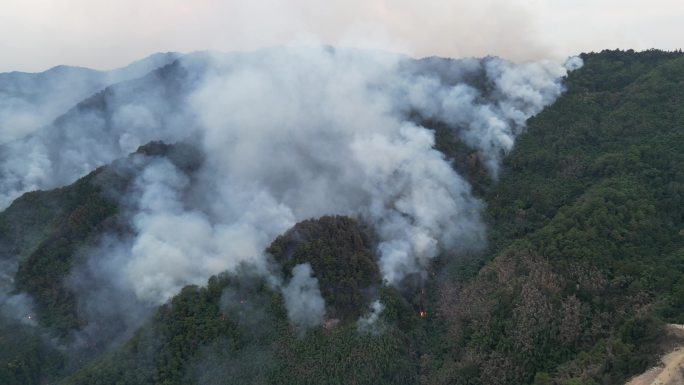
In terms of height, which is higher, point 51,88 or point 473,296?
point 51,88

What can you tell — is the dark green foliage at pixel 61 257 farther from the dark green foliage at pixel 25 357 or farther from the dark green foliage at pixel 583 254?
the dark green foliage at pixel 583 254

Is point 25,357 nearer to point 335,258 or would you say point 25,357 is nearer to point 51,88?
point 335,258

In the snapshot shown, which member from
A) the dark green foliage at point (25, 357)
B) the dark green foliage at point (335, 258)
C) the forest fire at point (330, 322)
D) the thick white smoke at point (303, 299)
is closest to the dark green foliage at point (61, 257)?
the dark green foliage at point (25, 357)

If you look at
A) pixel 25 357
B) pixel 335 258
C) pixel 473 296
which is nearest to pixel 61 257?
pixel 25 357

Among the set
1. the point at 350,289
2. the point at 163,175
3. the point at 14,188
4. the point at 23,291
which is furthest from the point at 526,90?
the point at 14,188

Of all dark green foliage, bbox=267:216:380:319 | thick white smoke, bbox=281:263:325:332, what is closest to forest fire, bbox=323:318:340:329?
thick white smoke, bbox=281:263:325:332
